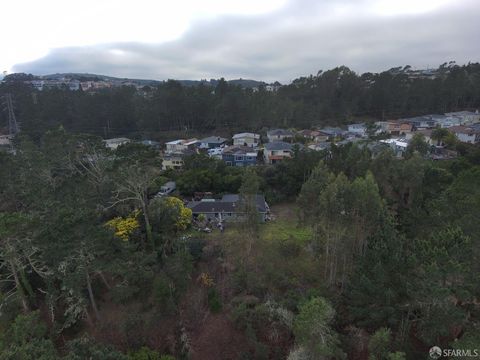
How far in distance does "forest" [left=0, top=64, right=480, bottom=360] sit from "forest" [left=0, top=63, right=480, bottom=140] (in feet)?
91.7

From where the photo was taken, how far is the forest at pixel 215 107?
5403 cm

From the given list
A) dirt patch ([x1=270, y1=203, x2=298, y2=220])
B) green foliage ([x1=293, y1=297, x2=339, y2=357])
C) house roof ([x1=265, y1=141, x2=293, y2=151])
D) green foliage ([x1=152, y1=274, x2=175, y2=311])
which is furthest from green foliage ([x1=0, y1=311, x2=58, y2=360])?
house roof ([x1=265, y1=141, x2=293, y2=151])

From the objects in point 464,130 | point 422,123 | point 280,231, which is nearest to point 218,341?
point 280,231

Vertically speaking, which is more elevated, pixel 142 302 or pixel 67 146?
pixel 67 146

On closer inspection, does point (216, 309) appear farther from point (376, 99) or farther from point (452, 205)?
point (376, 99)

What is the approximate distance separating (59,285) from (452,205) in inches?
830

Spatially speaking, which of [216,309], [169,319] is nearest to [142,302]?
[169,319]

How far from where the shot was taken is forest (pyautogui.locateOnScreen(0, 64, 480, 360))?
12.5 m

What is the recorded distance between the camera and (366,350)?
13.6m

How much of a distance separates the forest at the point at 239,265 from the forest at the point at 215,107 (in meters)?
27.9

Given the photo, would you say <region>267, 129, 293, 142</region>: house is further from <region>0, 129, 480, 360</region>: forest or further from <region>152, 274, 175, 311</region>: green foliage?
<region>152, 274, 175, 311</region>: green foliage

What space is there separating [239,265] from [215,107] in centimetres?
3905

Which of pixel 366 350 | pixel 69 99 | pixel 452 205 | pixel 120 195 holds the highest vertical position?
pixel 69 99

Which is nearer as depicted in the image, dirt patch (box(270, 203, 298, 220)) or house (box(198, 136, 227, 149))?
dirt patch (box(270, 203, 298, 220))
